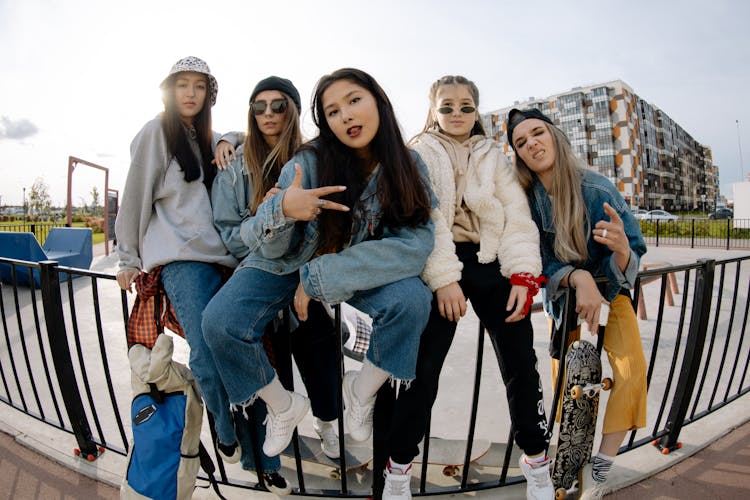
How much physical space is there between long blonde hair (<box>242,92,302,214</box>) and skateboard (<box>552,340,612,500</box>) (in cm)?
176

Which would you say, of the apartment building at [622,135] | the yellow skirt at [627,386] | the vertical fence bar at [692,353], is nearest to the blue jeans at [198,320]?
the yellow skirt at [627,386]

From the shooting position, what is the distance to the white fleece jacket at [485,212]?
1.79 m

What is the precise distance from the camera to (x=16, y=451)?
2553mm

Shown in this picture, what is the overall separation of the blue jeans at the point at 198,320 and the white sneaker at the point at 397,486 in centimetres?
75

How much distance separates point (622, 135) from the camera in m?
56.8

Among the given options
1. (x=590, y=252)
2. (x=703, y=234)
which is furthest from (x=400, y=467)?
(x=703, y=234)

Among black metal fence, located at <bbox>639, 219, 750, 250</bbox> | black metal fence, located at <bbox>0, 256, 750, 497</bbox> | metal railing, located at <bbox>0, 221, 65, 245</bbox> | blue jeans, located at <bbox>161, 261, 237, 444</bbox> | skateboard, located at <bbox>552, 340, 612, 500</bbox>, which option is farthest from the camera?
black metal fence, located at <bbox>639, 219, 750, 250</bbox>

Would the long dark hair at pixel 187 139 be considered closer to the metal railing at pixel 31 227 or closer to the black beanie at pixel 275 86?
the black beanie at pixel 275 86

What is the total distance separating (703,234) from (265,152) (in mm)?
21672

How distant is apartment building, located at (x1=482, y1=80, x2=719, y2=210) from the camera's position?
56.8 m

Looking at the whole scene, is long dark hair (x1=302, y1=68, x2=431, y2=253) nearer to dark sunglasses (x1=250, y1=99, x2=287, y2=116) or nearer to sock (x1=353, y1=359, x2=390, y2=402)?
dark sunglasses (x1=250, y1=99, x2=287, y2=116)

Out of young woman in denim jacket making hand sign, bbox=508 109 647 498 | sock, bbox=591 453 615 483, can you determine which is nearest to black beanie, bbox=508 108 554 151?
young woman in denim jacket making hand sign, bbox=508 109 647 498

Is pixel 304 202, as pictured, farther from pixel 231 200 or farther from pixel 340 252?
pixel 231 200

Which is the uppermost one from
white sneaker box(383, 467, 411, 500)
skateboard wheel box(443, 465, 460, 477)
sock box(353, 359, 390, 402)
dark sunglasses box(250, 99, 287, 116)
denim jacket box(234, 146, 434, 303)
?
dark sunglasses box(250, 99, 287, 116)
